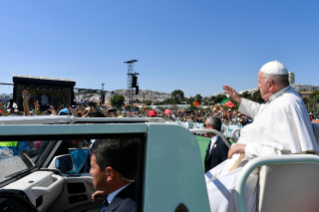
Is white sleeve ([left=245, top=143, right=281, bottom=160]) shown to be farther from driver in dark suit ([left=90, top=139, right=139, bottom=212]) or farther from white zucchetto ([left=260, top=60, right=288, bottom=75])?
driver in dark suit ([left=90, top=139, right=139, bottom=212])

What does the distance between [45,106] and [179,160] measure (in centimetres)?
3781

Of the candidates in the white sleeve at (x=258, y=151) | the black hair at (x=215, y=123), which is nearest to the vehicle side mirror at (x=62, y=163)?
the white sleeve at (x=258, y=151)

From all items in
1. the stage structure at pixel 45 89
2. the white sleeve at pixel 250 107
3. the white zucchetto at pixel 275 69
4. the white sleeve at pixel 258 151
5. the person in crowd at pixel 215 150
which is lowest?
the person in crowd at pixel 215 150

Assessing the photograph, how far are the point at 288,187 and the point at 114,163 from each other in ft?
3.61

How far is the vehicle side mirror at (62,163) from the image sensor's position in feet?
8.01

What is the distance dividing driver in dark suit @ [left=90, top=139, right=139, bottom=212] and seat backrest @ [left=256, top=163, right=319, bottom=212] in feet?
2.77

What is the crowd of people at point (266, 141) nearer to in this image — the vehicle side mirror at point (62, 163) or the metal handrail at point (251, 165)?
the metal handrail at point (251, 165)

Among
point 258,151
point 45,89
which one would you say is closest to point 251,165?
point 258,151

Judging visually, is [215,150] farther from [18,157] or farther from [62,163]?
[18,157]

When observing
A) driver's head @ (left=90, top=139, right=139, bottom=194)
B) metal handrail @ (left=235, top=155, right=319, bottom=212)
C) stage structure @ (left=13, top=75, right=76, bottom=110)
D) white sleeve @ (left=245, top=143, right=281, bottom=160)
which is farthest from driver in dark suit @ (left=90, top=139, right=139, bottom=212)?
stage structure @ (left=13, top=75, right=76, bottom=110)

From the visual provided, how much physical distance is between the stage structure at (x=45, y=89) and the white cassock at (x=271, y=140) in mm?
33272

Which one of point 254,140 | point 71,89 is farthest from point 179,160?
point 71,89

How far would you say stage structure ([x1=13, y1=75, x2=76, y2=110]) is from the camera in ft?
105

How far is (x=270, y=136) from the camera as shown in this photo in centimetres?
181
